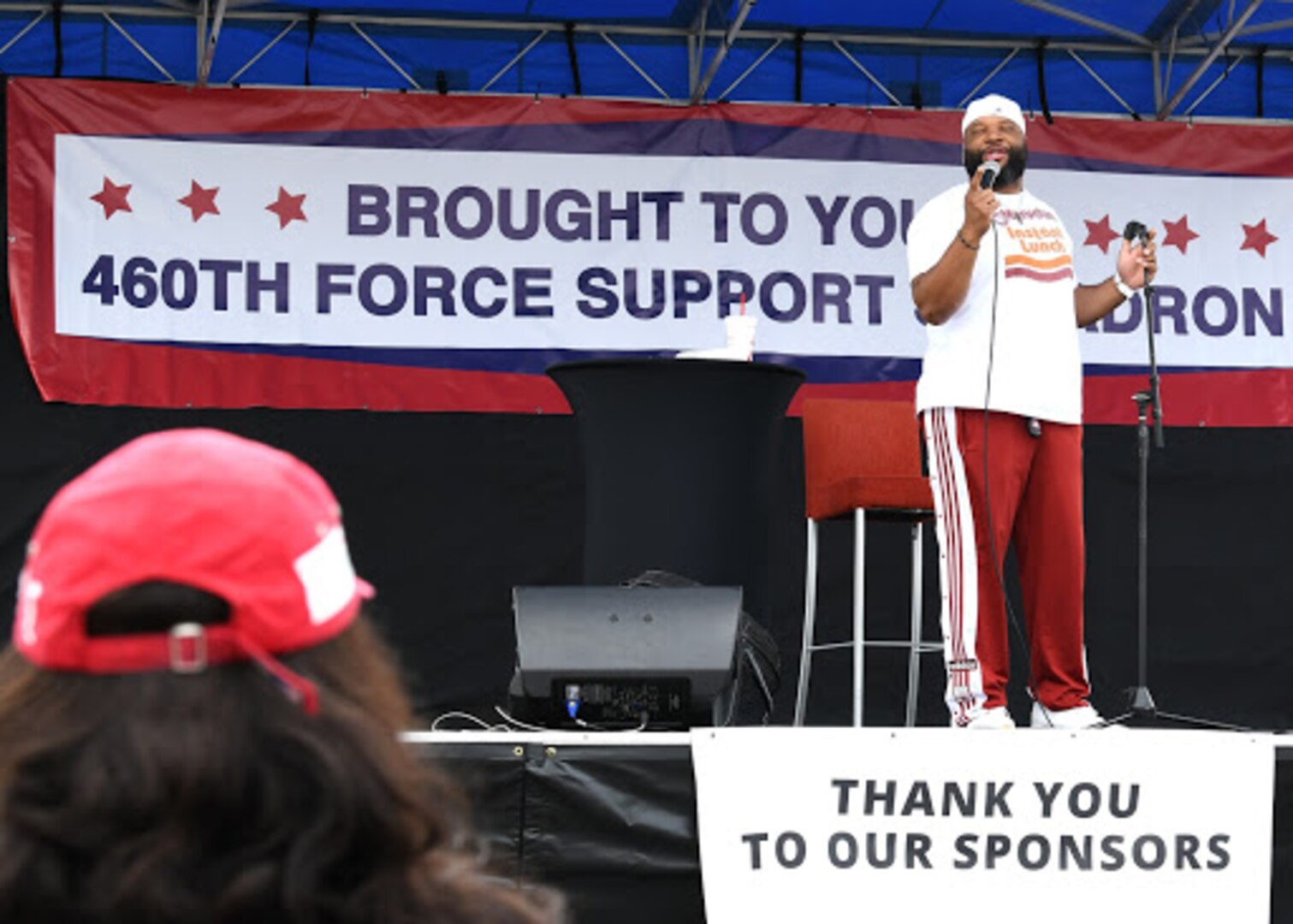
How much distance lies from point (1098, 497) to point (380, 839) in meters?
5.76

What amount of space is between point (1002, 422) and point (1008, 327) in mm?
194

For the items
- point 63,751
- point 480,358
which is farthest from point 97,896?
point 480,358

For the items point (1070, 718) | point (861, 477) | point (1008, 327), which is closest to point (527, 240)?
point (861, 477)

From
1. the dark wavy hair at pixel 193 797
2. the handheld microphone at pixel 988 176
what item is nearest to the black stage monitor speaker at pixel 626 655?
the handheld microphone at pixel 988 176

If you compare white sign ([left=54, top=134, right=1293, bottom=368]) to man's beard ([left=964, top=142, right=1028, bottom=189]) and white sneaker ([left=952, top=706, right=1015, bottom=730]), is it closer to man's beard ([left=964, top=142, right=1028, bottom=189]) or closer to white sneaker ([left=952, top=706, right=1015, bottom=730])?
man's beard ([left=964, top=142, right=1028, bottom=189])

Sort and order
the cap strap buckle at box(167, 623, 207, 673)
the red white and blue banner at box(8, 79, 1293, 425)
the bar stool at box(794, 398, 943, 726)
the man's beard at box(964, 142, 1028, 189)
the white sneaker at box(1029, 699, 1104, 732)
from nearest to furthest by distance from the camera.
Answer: the cap strap buckle at box(167, 623, 207, 673) < the white sneaker at box(1029, 699, 1104, 732) < the man's beard at box(964, 142, 1028, 189) < the bar stool at box(794, 398, 943, 726) < the red white and blue banner at box(8, 79, 1293, 425)

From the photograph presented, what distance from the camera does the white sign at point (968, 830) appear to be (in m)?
3.21

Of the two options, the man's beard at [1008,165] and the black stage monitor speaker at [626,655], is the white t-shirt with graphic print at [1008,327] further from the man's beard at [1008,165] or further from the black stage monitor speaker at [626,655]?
the black stage monitor speaker at [626,655]

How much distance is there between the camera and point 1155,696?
6.37m

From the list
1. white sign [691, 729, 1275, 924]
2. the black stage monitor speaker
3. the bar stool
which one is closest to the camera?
white sign [691, 729, 1275, 924]

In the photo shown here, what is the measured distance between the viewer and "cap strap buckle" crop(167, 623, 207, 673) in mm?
794

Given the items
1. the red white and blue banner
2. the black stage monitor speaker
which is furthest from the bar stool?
the red white and blue banner

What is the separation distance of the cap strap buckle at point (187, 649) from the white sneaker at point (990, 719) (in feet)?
9.93

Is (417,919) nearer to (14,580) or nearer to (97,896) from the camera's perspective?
(97,896)
